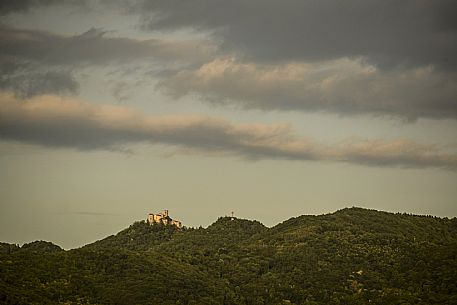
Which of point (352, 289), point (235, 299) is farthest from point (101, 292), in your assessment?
point (352, 289)

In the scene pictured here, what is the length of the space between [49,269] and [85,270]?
10563 millimetres

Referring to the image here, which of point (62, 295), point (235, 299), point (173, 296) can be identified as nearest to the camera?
point (62, 295)

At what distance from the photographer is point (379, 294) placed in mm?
188125

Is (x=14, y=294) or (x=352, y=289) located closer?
(x=14, y=294)

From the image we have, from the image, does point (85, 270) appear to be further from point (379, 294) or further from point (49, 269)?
point (379, 294)

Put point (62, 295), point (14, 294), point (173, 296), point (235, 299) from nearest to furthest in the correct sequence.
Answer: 1. point (14, 294)
2. point (62, 295)
3. point (173, 296)
4. point (235, 299)

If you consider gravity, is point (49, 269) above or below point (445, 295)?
above

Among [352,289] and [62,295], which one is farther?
[352,289]

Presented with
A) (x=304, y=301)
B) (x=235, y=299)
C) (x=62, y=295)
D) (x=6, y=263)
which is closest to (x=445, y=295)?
(x=304, y=301)

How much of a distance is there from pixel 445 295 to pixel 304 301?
38.0 meters

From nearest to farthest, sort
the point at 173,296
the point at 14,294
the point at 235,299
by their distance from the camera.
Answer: the point at 14,294, the point at 173,296, the point at 235,299

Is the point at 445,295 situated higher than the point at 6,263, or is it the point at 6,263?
the point at 6,263

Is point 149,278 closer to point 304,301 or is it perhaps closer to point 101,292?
point 101,292

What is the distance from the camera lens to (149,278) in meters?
194
